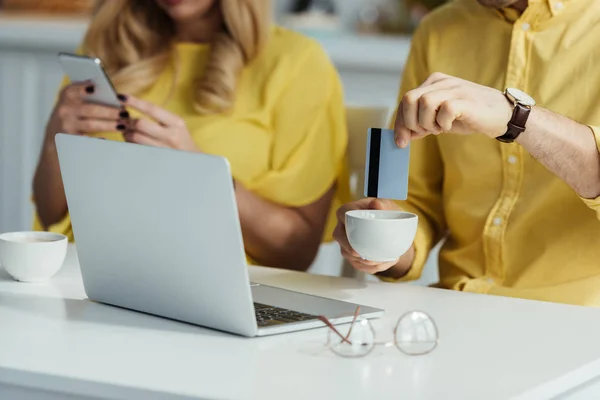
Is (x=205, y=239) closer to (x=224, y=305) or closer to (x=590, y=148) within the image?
(x=224, y=305)

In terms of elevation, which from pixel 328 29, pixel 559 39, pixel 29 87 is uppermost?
pixel 559 39

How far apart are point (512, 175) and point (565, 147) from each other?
22 cm

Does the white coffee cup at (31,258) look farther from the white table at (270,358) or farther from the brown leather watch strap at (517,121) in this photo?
the brown leather watch strap at (517,121)

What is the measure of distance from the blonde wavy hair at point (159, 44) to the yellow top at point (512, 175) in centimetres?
46

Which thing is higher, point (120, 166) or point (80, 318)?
point (120, 166)

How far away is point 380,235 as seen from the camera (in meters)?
1.17

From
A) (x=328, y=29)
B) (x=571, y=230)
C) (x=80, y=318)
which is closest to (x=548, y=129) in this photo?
(x=571, y=230)

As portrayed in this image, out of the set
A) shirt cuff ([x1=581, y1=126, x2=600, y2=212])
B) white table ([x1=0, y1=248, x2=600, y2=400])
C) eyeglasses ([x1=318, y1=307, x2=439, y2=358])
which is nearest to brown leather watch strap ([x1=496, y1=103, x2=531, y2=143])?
shirt cuff ([x1=581, y1=126, x2=600, y2=212])

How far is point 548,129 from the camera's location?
51.4 inches

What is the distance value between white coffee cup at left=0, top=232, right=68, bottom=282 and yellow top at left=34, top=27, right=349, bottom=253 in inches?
24.8

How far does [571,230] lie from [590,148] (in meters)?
0.20

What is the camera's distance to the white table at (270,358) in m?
0.88

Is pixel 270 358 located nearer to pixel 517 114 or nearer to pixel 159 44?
pixel 517 114

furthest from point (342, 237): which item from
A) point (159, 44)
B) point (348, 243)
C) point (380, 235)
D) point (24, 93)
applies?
point (24, 93)
